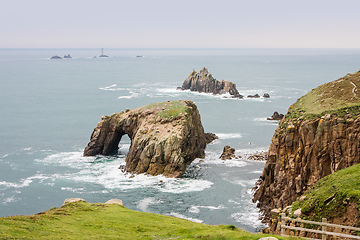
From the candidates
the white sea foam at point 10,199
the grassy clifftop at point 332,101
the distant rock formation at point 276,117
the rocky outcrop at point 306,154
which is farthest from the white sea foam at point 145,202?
the distant rock formation at point 276,117

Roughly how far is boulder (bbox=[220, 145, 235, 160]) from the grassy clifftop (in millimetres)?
24671

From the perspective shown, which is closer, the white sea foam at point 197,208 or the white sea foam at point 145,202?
the white sea foam at point 197,208

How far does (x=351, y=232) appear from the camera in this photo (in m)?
33.8

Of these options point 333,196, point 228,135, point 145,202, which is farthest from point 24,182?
point 333,196

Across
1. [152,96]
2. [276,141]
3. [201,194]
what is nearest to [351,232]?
[276,141]

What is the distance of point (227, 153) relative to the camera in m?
92.4

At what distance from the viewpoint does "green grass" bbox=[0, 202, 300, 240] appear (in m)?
31.3

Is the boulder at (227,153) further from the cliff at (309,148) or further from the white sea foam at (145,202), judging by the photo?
the white sea foam at (145,202)

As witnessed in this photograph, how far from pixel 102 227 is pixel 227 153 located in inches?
2279

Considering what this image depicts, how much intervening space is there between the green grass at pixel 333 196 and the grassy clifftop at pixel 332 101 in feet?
58.8

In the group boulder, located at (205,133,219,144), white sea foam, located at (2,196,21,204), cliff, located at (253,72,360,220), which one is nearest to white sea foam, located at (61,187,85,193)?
white sea foam, located at (2,196,21,204)

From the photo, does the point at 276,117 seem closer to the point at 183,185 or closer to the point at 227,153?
the point at 227,153

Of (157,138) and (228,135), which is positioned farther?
(228,135)

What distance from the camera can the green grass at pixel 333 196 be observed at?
1448 inches
